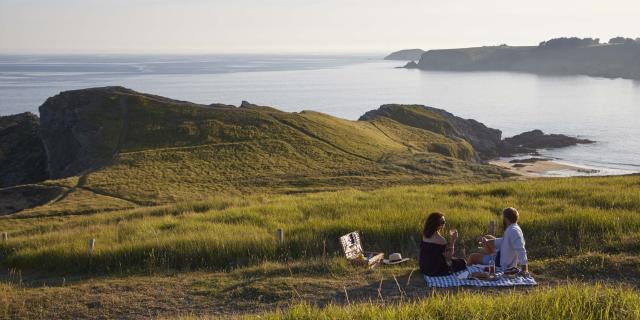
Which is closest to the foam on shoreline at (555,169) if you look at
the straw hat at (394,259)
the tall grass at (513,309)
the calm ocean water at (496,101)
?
the calm ocean water at (496,101)

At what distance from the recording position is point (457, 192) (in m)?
24.5

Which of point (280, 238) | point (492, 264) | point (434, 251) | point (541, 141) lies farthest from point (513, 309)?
point (541, 141)

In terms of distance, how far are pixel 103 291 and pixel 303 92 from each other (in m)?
152

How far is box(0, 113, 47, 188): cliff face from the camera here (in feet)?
192

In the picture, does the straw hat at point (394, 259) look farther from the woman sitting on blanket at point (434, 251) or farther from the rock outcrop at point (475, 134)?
the rock outcrop at point (475, 134)

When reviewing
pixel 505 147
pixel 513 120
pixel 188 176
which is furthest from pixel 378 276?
pixel 513 120

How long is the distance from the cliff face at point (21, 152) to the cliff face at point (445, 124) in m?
41.0

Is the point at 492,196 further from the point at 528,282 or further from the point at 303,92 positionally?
the point at 303,92

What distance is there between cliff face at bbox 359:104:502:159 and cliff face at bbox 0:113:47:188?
134 feet

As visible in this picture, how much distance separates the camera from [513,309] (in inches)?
308

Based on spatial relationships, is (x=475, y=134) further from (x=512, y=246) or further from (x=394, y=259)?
(x=512, y=246)

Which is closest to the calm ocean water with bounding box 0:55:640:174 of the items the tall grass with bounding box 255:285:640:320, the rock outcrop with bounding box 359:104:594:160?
the rock outcrop with bounding box 359:104:594:160

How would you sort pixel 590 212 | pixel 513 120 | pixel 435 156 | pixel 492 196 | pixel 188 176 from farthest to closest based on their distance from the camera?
pixel 513 120 < pixel 435 156 < pixel 188 176 < pixel 492 196 < pixel 590 212

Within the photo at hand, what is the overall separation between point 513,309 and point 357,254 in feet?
20.3
